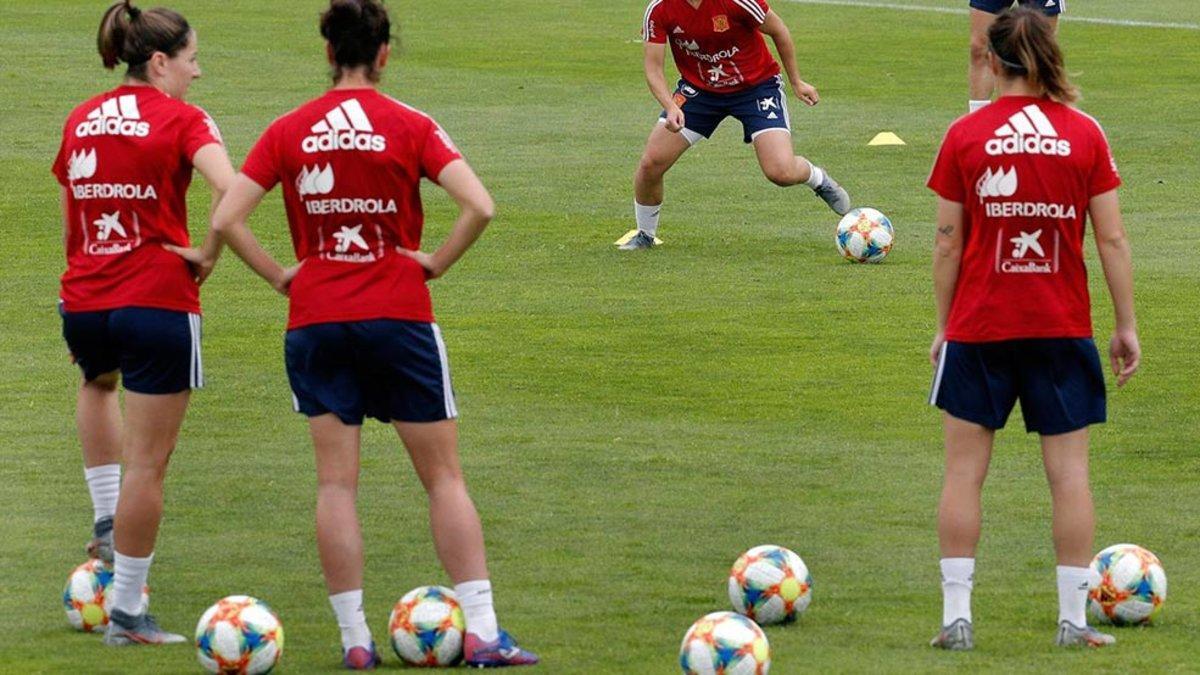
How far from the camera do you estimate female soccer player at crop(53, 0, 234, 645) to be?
302 inches

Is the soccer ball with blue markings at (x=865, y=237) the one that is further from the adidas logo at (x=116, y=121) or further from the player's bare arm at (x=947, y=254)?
the adidas logo at (x=116, y=121)

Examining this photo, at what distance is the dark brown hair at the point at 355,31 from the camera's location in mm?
7137

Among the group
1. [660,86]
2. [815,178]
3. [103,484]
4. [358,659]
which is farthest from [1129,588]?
[815,178]

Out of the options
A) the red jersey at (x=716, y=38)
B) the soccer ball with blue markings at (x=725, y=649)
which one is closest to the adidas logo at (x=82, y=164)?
the soccer ball with blue markings at (x=725, y=649)

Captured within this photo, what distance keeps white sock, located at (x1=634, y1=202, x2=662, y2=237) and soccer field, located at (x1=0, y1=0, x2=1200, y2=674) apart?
22 cm

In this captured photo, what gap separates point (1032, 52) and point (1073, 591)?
5.72 ft

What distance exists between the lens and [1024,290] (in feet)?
24.1

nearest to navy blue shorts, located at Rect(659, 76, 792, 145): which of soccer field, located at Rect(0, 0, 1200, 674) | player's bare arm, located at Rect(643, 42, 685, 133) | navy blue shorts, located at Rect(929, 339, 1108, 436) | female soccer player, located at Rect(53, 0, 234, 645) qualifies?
player's bare arm, located at Rect(643, 42, 685, 133)

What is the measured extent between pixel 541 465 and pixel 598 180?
28.8ft

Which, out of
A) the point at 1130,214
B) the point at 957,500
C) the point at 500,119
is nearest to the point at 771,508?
the point at 957,500

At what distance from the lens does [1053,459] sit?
747cm

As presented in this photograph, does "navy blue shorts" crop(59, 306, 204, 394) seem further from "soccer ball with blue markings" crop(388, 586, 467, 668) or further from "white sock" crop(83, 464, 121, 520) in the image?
"soccer ball with blue markings" crop(388, 586, 467, 668)

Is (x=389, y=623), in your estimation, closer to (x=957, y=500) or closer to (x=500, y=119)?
(x=957, y=500)

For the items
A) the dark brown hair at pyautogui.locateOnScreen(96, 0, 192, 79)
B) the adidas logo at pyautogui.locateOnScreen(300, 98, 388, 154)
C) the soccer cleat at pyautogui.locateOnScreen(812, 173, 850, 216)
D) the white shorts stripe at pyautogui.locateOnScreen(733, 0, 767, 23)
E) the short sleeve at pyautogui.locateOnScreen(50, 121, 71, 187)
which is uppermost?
the white shorts stripe at pyautogui.locateOnScreen(733, 0, 767, 23)
